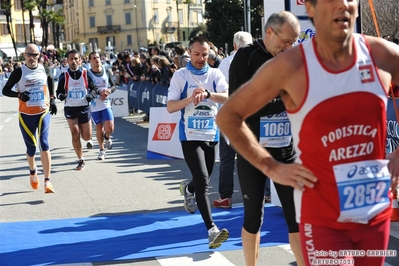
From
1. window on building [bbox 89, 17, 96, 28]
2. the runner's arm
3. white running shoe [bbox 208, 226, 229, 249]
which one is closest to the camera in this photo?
white running shoe [bbox 208, 226, 229, 249]

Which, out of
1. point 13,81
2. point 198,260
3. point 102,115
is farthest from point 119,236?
point 102,115

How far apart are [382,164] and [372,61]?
0.47 meters

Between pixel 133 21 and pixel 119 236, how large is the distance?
450 ft

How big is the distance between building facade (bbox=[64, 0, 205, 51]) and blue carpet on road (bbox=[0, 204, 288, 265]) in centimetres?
12824

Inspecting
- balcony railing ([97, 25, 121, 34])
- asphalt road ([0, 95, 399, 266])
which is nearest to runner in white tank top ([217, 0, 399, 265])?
asphalt road ([0, 95, 399, 266])

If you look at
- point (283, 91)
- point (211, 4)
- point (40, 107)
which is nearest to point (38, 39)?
point (211, 4)

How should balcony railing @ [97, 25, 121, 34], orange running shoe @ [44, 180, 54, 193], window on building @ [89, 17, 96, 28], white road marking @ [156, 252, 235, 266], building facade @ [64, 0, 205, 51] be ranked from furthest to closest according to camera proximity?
window on building @ [89, 17, 96, 28], balcony railing @ [97, 25, 121, 34], building facade @ [64, 0, 205, 51], orange running shoe @ [44, 180, 54, 193], white road marking @ [156, 252, 235, 266]

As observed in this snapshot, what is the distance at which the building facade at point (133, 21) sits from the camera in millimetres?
141250

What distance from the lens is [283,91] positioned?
3639 millimetres

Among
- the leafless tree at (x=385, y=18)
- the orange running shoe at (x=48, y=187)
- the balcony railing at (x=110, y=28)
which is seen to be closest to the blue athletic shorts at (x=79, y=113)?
the orange running shoe at (x=48, y=187)

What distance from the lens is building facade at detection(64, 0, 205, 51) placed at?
141 m

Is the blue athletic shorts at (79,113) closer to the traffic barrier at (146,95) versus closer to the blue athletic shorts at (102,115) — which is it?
the blue athletic shorts at (102,115)

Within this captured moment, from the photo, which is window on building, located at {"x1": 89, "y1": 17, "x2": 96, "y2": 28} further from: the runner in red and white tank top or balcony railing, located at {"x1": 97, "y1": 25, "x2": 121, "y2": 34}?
the runner in red and white tank top

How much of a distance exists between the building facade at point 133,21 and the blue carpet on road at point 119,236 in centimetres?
12824
